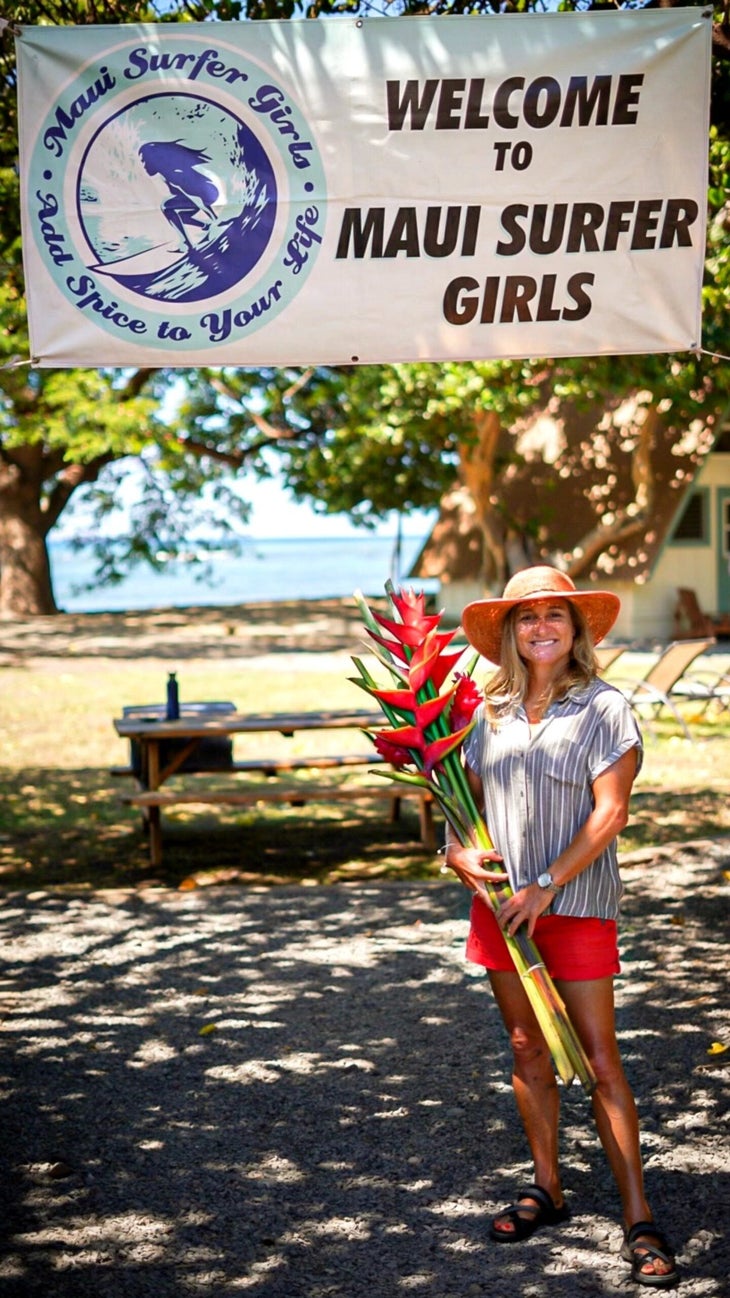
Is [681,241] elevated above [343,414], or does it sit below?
below

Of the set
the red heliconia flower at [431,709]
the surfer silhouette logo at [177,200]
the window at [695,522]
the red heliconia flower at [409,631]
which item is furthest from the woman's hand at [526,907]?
the window at [695,522]

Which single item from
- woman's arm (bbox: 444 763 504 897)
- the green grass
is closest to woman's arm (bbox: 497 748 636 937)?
woman's arm (bbox: 444 763 504 897)

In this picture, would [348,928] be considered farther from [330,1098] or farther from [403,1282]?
[403,1282]

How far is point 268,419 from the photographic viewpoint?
29719 mm

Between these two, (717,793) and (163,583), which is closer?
(717,793)

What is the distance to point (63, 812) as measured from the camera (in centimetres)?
1104

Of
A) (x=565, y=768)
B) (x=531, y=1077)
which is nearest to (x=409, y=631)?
(x=565, y=768)

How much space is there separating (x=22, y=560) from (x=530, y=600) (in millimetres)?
29944

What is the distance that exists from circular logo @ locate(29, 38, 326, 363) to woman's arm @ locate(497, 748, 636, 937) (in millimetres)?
2229

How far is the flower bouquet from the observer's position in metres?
3.88

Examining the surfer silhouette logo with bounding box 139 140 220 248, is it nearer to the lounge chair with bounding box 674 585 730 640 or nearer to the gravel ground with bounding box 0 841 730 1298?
the gravel ground with bounding box 0 841 730 1298

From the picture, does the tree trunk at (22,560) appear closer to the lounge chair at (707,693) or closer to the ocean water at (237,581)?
the ocean water at (237,581)

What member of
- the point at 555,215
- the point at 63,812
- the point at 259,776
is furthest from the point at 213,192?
the point at 259,776

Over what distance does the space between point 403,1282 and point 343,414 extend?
25.3 m
